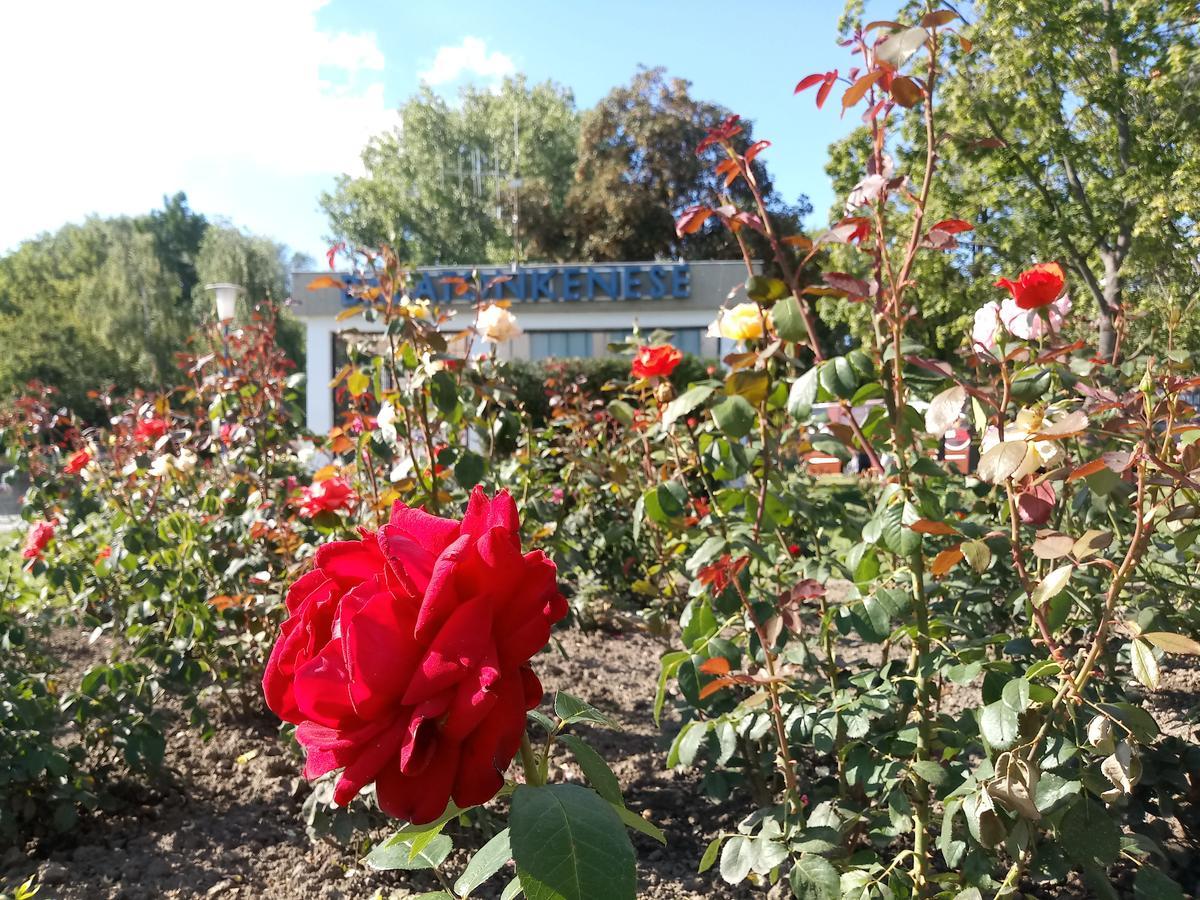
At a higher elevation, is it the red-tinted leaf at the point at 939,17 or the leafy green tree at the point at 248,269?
the leafy green tree at the point at 248,269

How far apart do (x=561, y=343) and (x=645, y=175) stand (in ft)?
25.9

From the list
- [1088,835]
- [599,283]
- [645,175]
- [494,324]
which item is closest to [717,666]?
[1088,835]

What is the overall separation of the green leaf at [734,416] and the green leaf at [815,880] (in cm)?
68

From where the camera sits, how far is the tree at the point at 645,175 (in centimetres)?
2350

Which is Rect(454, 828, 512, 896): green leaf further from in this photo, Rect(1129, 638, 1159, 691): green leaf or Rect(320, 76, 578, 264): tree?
Rect(320, 76, 578, 264): tree

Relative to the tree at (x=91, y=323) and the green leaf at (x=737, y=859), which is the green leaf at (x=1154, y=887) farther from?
the tree at (x=91, y=323)

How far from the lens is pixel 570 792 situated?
60cm

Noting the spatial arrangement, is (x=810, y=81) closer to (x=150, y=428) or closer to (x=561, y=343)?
(x=150, y=428)

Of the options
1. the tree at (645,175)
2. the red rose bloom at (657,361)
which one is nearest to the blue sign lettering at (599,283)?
the tree at (645,175)

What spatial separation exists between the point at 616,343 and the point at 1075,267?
33.5ft

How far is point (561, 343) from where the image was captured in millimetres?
18750

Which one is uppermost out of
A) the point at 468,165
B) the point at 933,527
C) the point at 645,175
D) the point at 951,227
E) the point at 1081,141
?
the point at 468,165

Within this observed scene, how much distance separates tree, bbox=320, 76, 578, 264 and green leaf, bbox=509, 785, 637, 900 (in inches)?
1231

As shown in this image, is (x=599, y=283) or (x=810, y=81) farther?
(x=599, y=283)
